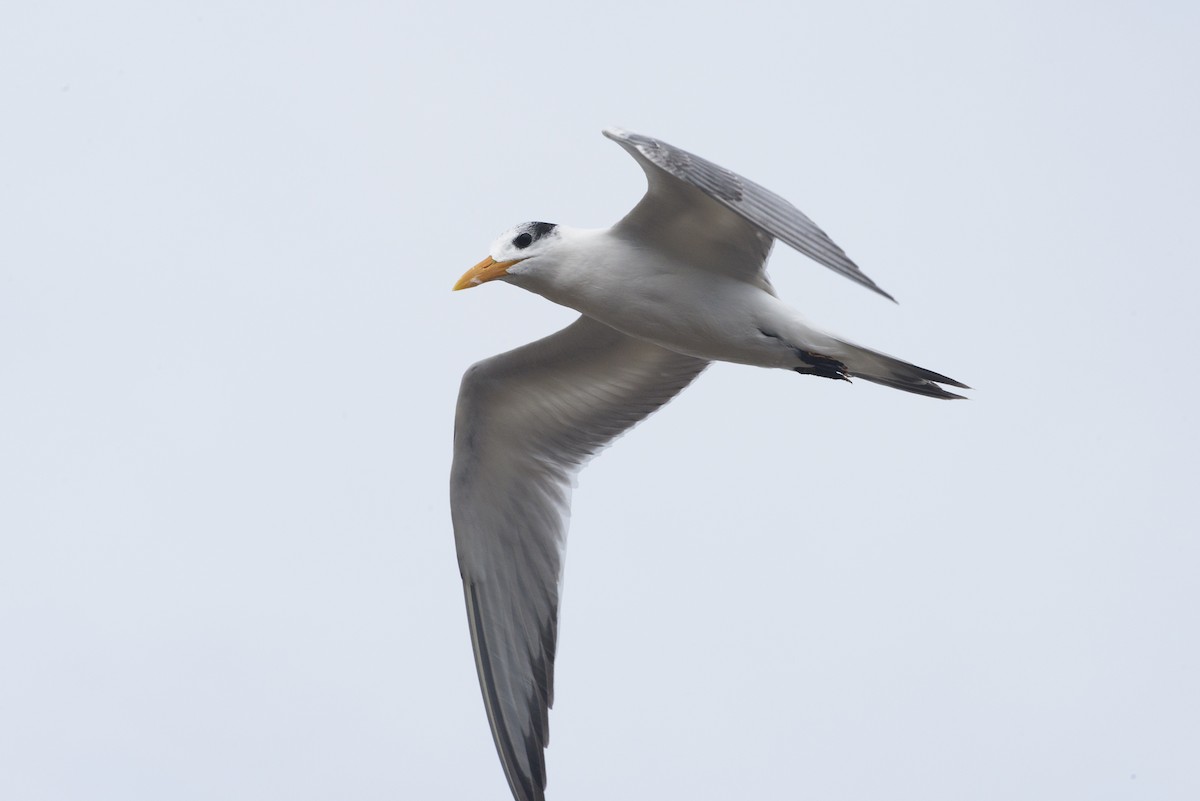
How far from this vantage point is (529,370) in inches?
484

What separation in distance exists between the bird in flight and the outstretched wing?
0.01 meters

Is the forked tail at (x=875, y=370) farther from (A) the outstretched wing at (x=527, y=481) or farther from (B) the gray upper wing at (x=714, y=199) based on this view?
(A) the outstretched wing at (x=527, y=481)

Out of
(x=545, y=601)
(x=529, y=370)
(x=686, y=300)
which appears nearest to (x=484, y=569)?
(x=545, y=601)

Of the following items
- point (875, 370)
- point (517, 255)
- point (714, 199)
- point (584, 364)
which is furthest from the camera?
point (584, 364)

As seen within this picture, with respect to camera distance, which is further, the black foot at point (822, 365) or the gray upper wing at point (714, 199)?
the black foot at point (822, 365)

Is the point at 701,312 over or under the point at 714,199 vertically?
under

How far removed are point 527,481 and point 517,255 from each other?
2345 mm

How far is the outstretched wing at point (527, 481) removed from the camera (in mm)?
12102

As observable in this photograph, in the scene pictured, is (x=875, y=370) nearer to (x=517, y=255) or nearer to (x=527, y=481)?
(x=517, y=255)

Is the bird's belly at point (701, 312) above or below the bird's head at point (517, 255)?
below

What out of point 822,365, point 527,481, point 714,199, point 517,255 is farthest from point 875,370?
point 527,481

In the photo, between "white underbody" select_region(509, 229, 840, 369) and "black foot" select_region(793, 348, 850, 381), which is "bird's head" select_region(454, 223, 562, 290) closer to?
"white underbody" select_region(509, 229, 840, 369)

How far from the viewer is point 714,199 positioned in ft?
30.9

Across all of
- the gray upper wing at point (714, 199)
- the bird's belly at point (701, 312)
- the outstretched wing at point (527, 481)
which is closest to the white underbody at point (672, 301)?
the bird's belly at point (701, 312)
